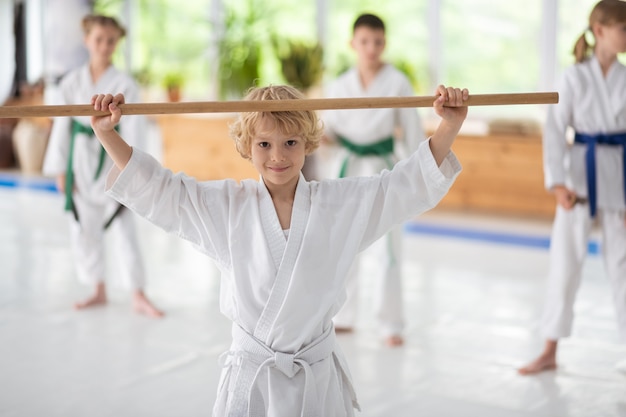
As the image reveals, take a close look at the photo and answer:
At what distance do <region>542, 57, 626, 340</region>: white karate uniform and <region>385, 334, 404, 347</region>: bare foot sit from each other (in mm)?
638

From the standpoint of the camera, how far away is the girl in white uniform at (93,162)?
4.07 metres

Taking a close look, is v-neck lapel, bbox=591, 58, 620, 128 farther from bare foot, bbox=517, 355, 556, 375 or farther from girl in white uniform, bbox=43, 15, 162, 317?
girl in white uniform, bbox=43, 15, 162, 317

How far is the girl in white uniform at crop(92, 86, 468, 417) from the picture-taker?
2061 millimetres

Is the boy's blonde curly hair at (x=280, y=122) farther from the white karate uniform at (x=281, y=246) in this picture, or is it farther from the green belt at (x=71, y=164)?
the green belt at (x=71, y=164)

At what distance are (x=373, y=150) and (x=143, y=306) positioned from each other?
133cm

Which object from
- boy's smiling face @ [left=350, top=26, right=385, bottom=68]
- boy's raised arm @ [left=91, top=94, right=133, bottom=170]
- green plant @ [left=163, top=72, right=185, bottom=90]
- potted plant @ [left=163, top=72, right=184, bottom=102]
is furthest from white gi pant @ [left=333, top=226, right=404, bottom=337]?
green plant @ [left=163, top=72, right=185, bottom=90]

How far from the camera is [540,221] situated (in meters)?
6.49

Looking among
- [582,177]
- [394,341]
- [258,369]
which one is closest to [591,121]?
[582,177]

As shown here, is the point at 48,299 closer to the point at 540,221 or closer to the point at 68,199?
the point at 68,199

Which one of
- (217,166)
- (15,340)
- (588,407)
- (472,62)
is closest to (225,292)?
(588,407)

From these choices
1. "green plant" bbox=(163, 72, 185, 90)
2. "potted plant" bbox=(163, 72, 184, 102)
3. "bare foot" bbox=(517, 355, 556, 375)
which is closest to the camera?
"bare foot" bbox=(517, 355, 556, 375)

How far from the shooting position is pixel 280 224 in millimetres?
2113

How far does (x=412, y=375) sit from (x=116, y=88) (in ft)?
6.29

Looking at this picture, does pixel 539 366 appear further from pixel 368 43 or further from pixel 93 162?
pixel 93 162
